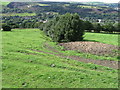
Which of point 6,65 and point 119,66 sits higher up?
point 6,65

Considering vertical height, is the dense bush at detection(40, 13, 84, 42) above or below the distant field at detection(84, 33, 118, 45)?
above

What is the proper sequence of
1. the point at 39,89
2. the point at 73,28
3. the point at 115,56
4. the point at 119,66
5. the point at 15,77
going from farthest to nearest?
1. the point at 73,28
2. the point at 115,56
3. the point at 119,66
4. the point at 15,77
5. the point at 39,89

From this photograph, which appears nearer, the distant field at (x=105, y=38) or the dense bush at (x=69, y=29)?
the dense bush at (x=69, y=29)

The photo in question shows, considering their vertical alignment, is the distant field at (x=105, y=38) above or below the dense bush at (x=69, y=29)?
below

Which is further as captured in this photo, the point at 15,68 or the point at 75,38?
the point at 75,38

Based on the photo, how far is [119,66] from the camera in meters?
23.0

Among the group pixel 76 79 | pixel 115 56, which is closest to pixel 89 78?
pixel 76 79

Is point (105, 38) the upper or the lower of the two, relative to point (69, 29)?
lower

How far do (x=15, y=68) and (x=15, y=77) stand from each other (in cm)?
239

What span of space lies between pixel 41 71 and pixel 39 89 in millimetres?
4073

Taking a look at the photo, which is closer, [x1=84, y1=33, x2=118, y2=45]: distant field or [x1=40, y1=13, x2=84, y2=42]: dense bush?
[x1=40, y1=13, x2=84, y2=42]: dense bush

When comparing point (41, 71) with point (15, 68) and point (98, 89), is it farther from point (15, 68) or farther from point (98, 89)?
point (98, 89)

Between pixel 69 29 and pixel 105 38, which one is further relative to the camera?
pixel 105 38

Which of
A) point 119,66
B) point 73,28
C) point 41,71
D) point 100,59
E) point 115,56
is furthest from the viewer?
point 73,28
